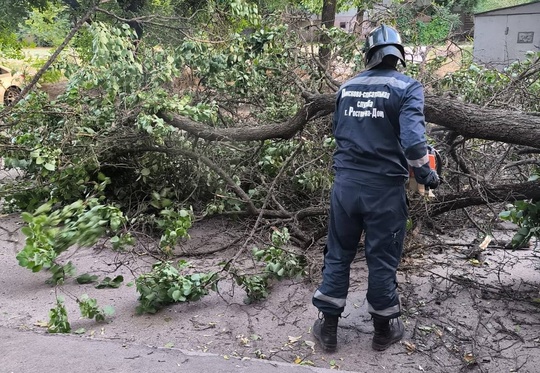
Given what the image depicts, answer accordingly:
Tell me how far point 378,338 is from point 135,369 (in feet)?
5.24

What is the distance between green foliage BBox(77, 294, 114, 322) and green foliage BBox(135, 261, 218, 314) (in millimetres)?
254

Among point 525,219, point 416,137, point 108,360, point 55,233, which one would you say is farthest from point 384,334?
point 55,233

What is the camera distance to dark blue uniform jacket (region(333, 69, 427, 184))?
10.8 feet

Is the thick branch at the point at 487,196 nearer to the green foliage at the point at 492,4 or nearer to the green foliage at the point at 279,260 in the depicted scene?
the green foliage at the point at 279,260

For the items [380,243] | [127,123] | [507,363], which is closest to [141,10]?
[127,123]

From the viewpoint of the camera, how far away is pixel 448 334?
3.71 meters

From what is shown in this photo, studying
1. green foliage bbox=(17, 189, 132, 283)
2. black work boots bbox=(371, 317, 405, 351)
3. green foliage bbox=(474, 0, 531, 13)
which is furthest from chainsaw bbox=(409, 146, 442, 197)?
green foliage bbox=(474, 0, 531, 13)

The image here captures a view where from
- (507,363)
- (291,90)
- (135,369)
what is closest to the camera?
(135,369)

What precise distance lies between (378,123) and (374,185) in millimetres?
398

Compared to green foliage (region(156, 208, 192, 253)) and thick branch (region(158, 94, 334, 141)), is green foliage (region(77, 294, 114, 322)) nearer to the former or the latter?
green foliage (region(156, 208, 192, 253))

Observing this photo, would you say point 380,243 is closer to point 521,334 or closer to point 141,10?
point 521,334

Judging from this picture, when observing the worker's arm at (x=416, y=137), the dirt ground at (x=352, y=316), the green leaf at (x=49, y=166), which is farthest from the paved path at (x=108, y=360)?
the green leaf at (x=49, y=166)

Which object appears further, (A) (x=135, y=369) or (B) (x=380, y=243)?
(B) (x=380, y=243)

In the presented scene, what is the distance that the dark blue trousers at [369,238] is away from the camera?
3408mm
